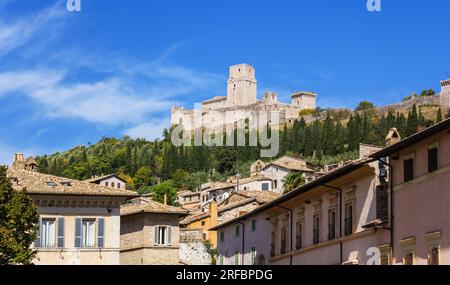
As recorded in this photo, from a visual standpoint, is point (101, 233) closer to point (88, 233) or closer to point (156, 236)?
point (88, 233)

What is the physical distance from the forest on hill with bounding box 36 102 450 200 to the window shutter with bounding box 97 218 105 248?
96093 millimetres

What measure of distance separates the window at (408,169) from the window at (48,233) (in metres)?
24.4

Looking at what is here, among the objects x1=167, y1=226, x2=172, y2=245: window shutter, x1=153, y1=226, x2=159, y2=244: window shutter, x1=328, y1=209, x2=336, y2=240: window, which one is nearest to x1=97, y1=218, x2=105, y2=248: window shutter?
x1=153, y1=226, x2=159, y2=244: window shutter

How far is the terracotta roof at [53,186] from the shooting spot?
57.5m

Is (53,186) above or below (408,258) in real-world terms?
above

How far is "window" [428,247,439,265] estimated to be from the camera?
35.6 metres

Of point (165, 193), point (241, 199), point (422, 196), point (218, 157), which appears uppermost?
point (218, 157)

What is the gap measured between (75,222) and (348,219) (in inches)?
730

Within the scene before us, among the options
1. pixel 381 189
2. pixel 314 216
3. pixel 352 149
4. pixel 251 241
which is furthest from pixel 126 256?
pixel 352 149

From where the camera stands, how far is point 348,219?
45.3 m

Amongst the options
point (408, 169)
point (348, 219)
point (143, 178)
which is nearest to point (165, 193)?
point (143, 178)

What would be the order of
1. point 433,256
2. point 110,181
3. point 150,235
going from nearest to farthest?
1. point 433,256
2. point 150,235
3. point 110,181

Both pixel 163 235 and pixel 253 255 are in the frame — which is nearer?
pixel 253 255
